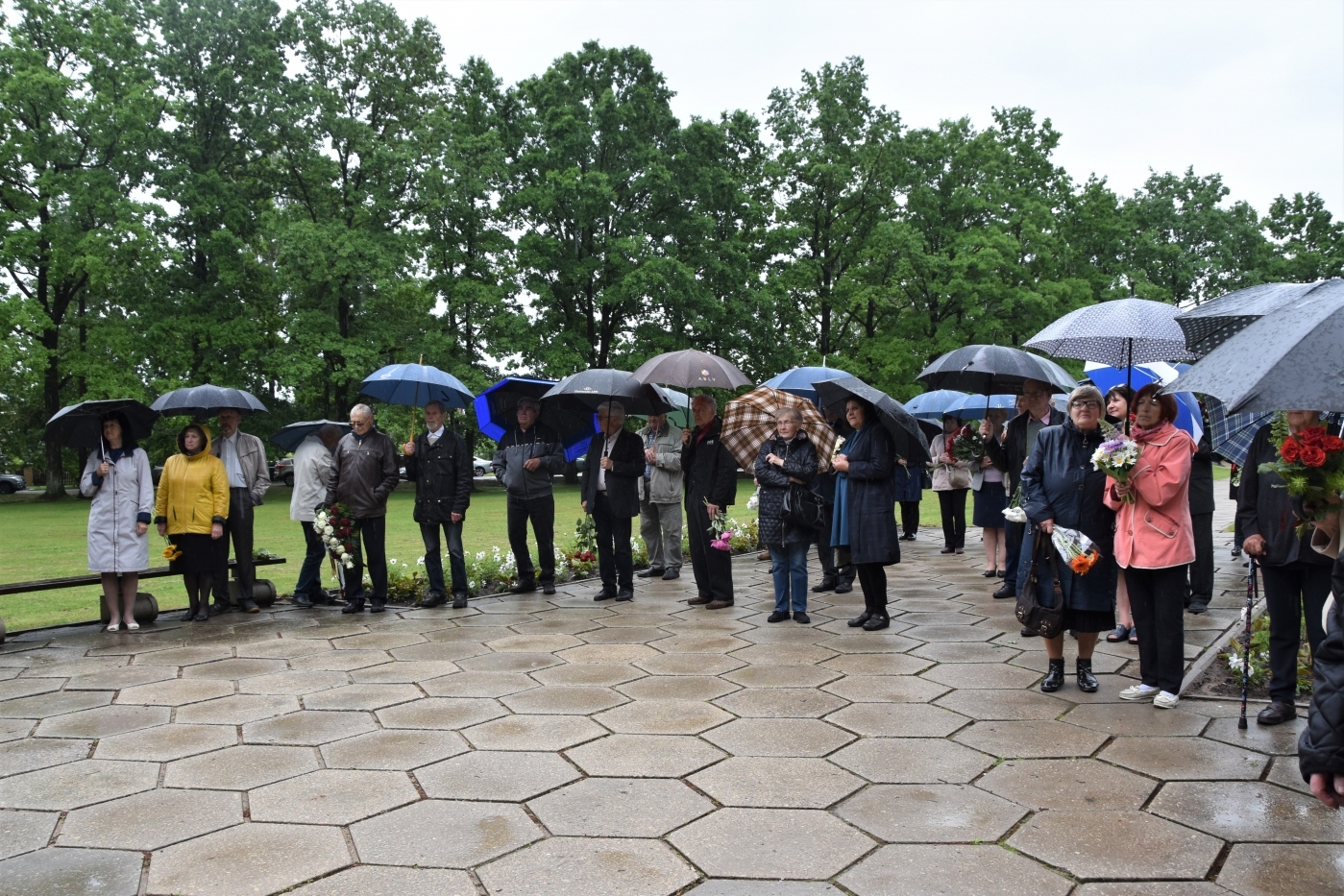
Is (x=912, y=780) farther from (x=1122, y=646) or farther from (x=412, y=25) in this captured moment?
(x=412, y=25)

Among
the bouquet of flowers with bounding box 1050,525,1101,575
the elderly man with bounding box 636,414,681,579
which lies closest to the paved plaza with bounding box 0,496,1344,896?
the bouquet of flowers with bounding box 1050,525,1101,575

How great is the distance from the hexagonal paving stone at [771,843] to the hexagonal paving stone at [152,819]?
1766 mm

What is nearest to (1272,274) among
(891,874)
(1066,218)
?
(1066,218)

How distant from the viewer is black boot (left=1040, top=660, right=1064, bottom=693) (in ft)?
17.3

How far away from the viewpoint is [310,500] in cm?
884

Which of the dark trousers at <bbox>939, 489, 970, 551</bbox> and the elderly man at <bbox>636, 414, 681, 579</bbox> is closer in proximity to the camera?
the elderly man at <bbox>636, 414, 681, 579</bbox>

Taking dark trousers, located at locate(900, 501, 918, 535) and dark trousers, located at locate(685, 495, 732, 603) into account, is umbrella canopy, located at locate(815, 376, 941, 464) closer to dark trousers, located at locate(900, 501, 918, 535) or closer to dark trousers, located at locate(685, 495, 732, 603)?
dark trousers, located at locate(685, 495, 732, 603)

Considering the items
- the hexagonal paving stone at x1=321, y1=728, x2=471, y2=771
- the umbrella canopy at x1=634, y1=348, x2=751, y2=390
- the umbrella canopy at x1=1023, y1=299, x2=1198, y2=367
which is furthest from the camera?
the umbrella canopy at x1=634, y1=348, x2=751, y2=390

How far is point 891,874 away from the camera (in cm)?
306

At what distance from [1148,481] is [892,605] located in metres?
3.50

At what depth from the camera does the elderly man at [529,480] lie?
8.86 m

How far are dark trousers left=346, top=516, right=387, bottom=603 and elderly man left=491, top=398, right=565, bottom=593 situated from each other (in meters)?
1.19

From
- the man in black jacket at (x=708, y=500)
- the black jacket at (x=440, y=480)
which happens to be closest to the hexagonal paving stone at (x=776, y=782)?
the man in black jacket at (x=708, y=500)

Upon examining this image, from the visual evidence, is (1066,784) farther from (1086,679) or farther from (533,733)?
(533,733)
